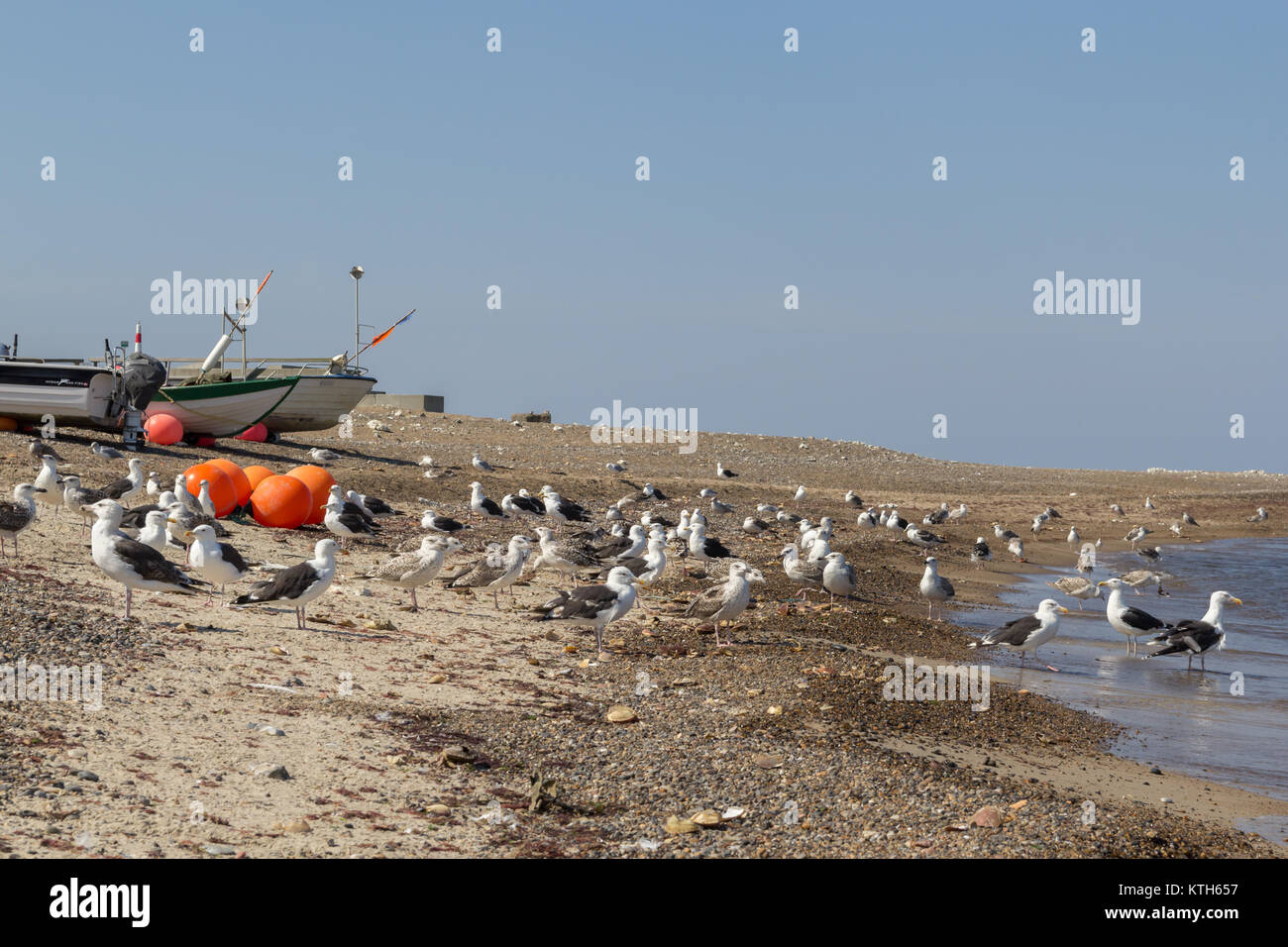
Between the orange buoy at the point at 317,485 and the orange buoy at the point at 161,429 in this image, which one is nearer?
the orange buoy at the point at 317,485

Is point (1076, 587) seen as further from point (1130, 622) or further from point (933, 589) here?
point (1130, 622)

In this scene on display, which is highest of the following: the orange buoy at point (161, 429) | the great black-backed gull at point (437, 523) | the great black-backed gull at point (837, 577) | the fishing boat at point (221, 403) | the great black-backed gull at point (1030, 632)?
the fishing boat at point (221, 403)

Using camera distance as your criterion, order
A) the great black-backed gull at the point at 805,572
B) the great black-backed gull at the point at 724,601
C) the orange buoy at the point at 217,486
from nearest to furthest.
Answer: the great black-backed gull at the point at 724,601, the great black-backed gull at the point at 805,572, the orange buoy at the point at 217,486

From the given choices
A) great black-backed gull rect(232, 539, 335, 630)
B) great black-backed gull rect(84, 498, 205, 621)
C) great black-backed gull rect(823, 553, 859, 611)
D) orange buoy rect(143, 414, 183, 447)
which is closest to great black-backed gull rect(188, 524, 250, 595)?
great black-backed gull rect(232, 539, 335, 630)

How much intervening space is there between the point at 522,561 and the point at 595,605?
3.46 meters

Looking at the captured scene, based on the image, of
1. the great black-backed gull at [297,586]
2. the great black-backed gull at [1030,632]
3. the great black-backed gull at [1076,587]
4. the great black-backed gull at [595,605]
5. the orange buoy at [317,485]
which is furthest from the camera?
the great black-backed gull at [1076,587]

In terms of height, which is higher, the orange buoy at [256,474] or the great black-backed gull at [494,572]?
the orange buoy at [256,474]

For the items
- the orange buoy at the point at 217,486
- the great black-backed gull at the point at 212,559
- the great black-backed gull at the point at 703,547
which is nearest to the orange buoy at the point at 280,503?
the orange buoy at the point at 217,486

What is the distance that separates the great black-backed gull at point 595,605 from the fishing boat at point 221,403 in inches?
945

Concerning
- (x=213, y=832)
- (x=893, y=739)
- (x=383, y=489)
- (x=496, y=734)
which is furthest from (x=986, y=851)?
(x=383, y=489)

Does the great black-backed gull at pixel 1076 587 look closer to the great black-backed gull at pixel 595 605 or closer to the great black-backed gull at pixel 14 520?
the great black-backed gull at pixel 595 605

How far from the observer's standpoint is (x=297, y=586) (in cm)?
1403

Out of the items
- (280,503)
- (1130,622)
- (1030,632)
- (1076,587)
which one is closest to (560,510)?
(280,503)

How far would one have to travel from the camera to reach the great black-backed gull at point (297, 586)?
14023 mm
